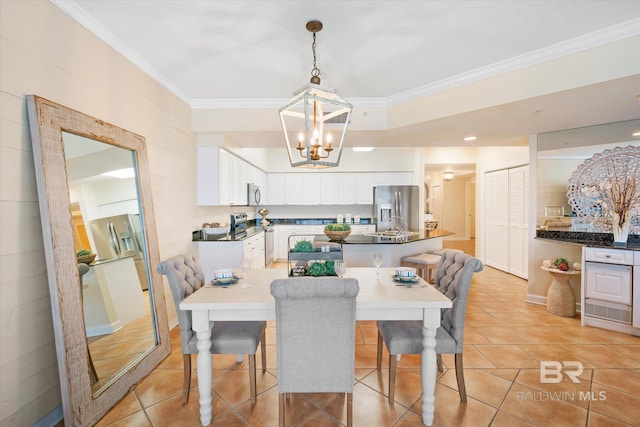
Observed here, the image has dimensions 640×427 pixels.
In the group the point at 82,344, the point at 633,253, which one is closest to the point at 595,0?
the point at 633,253

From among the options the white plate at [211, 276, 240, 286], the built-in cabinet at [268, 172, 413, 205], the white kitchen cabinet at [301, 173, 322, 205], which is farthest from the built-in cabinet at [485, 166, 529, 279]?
the white plate at [211, 276, 240, 286]

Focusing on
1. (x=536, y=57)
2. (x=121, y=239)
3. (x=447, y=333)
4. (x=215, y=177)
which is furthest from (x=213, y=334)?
(x=536, y=57)

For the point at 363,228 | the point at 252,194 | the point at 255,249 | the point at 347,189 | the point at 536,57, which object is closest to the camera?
the point at 536,57

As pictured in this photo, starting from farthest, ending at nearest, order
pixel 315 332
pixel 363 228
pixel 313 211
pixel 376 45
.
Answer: pixel 313 211
pixel 363 228
pixel 376 45
pixel 315 332

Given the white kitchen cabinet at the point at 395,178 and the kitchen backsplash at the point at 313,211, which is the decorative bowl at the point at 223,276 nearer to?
the kitchen backsplash at the point at 313,211

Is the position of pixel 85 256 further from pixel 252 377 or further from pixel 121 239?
pixel 252 377

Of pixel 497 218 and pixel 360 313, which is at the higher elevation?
pixel 497 218

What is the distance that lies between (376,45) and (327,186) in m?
4.68

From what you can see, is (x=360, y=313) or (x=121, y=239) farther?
(x=121, y=239)

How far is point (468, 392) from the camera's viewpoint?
2057mm

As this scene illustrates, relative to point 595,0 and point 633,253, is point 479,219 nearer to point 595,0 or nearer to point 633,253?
point 633,253

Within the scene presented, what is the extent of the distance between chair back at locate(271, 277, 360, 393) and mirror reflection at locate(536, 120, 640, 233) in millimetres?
3721

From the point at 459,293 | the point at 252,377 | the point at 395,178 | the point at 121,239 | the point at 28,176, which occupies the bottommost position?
the point at 252,377

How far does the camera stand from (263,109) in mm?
3545
